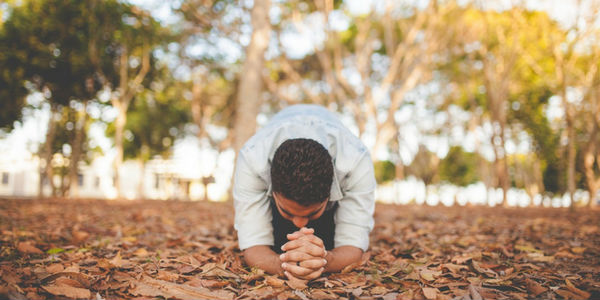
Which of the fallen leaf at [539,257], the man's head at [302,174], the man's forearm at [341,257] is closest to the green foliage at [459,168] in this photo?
the fallen leaf at [539,257]

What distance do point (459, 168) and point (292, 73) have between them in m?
26.5

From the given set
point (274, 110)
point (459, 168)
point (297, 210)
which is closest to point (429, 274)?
point (297, 210)

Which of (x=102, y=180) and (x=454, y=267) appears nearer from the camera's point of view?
(x=454, y=267)

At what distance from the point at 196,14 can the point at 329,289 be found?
9019mm

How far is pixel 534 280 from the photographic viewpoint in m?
2.15

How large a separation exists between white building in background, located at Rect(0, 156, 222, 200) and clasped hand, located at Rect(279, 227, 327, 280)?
935 inches

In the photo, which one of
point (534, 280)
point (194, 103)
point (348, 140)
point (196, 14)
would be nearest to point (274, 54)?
point (196, 14)

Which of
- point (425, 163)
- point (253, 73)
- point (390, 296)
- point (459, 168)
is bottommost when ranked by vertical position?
point (390, 296)

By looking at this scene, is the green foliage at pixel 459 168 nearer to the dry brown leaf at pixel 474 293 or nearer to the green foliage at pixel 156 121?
the green foliage at pixel 156 121

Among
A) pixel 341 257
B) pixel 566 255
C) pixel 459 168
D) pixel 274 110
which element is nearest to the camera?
pixel 341 257

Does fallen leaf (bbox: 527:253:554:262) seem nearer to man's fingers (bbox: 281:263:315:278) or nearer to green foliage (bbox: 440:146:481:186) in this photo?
man's fingers (bbox: 281:263:315:278)

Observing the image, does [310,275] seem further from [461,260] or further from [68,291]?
[68,291]

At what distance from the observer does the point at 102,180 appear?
3866cm

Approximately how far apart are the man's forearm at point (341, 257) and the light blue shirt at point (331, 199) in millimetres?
56
